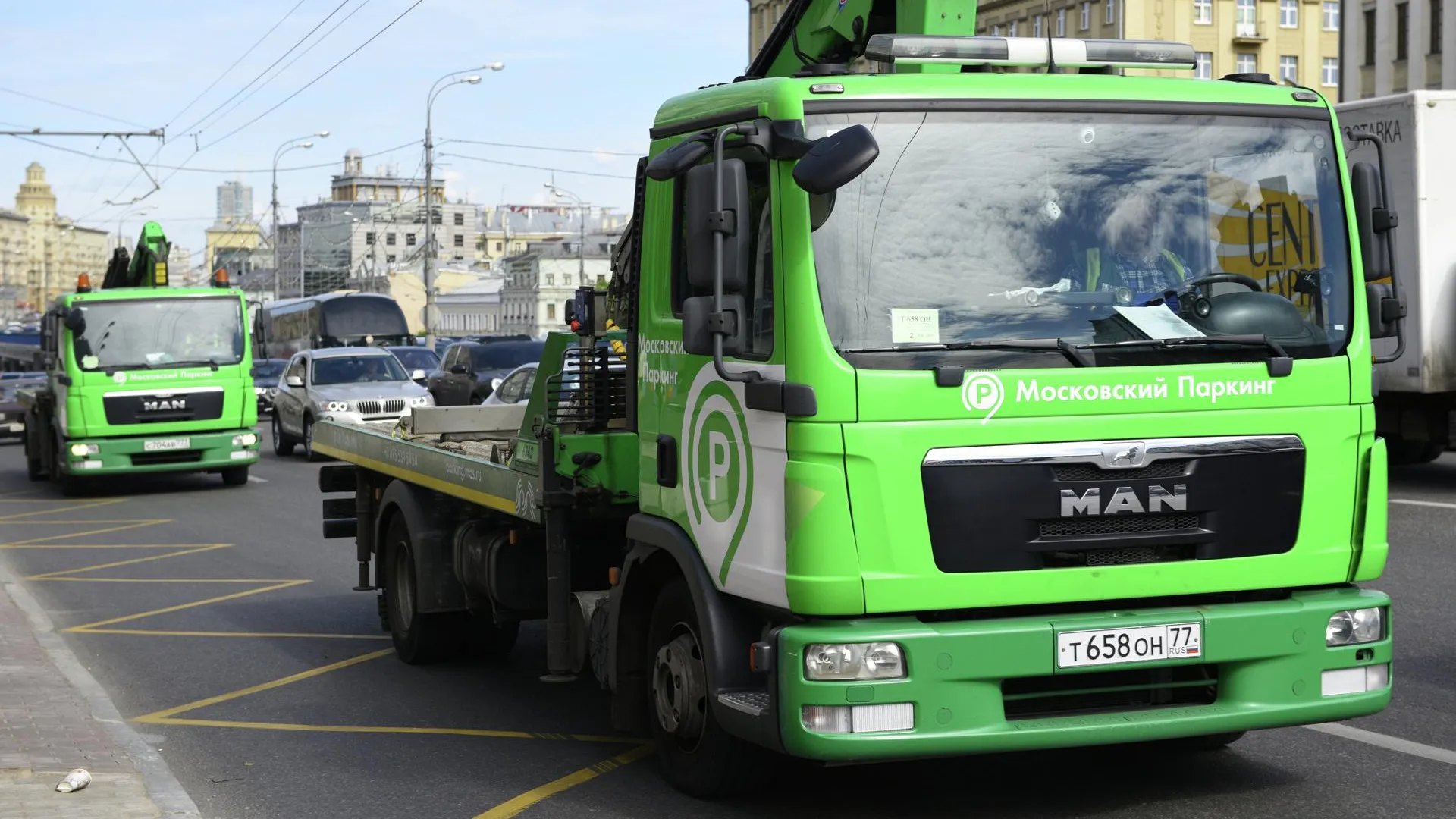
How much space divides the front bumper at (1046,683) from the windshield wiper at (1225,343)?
2.43 ft

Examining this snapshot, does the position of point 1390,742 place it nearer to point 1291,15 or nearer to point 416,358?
point 416,358

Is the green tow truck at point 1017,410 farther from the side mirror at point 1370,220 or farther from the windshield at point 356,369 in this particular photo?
the windshield at point 356,369

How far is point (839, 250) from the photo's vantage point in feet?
18.1

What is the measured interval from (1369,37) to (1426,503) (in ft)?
155

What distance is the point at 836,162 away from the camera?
5332 mm

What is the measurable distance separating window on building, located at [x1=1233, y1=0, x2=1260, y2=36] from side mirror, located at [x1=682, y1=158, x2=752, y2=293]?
7754 centimetres

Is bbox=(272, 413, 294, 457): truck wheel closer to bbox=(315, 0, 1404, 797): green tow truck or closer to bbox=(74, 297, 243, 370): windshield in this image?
bbox=(74, 297, 243, 370): windshield

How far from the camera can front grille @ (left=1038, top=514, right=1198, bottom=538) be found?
5.50 metres

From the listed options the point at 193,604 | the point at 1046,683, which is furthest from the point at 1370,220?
the point at 193,604

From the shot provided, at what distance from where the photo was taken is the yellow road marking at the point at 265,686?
27.9ft

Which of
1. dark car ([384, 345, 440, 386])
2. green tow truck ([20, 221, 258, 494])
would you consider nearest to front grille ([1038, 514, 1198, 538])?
green tow truck ([20, 221, 258, 494])

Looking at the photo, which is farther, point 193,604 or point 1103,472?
point 193,604

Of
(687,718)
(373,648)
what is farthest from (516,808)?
(373,648)

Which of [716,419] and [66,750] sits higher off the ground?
[716,419]
